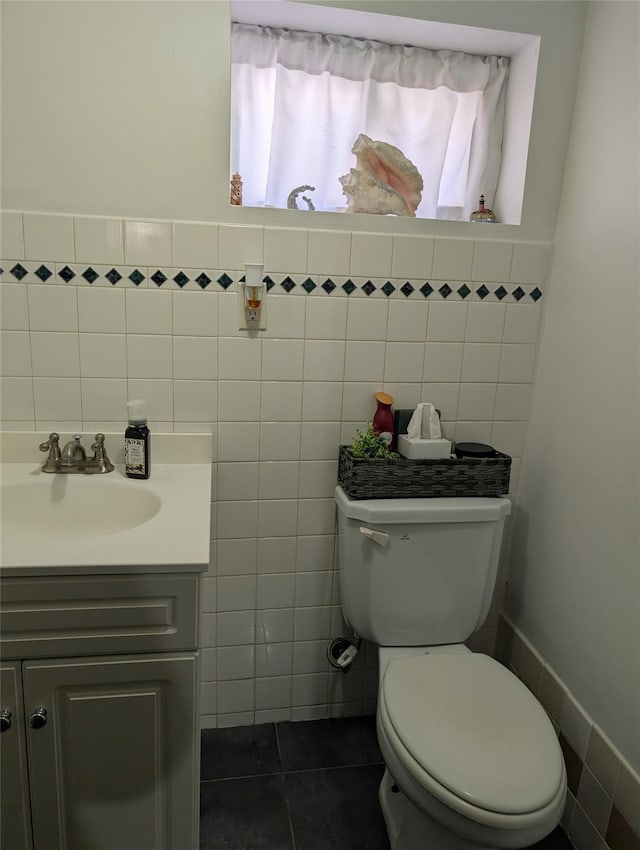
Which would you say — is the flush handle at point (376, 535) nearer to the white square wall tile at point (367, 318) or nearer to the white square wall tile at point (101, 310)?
the white square wall tile at point (367, 318)

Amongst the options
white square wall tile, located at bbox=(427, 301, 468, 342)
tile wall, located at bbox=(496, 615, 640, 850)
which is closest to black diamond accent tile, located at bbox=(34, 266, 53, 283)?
white square wall tile, located at bbox=(427, 301, 468, 342)

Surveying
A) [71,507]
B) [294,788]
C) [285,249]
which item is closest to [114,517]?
[71,507]

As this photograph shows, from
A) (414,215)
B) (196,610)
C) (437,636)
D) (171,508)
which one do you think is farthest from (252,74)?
(437,636)

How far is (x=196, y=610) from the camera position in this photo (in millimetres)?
1029

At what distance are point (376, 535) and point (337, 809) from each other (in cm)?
77

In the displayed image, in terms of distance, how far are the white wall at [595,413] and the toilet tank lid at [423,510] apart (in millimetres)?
219

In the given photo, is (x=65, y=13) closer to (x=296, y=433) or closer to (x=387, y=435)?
(x=296, y=433)

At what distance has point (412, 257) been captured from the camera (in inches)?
59.4

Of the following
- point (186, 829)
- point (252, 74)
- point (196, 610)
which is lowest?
point (186, 829)

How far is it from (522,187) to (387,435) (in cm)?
81

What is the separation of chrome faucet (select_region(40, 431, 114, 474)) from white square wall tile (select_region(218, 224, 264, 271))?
0.57 meters

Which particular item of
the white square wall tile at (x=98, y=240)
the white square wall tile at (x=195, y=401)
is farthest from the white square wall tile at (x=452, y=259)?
the white square wall tile at (x=98, y=240)

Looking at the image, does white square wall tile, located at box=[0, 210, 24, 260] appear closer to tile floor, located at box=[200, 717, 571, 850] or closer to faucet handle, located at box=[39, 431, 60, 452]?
faucet handle, located at box=[39, 431, 60, 452]

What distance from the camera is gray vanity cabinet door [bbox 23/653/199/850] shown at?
1028 mm
